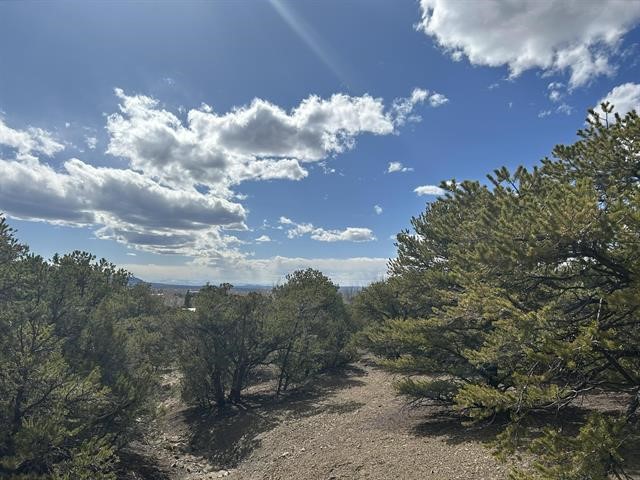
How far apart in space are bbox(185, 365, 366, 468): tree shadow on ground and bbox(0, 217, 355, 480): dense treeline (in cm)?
107

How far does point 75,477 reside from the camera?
9.96 m

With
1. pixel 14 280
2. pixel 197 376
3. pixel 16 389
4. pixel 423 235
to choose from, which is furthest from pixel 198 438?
pixel 423 235

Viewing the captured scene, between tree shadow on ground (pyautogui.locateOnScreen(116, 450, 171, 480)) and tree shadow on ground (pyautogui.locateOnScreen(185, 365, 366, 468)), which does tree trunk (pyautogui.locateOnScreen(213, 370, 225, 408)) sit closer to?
tree shadow on ground (pyautogui.locateOnScreen(185, 365, 366, 468))

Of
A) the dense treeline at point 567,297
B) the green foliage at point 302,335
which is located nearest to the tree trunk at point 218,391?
the green foliage at point 302,335

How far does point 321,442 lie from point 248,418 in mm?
6839

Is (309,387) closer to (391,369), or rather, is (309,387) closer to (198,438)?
(198,438)

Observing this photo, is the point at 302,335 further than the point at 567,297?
Yes

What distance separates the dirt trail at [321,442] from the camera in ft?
32.8

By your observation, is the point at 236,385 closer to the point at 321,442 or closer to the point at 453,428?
the point at 321,442

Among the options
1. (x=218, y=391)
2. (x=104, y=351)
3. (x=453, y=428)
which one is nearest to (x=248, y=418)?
(x=218, y=391)

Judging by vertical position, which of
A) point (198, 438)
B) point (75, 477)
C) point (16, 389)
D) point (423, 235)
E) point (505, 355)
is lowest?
point (198, 438)

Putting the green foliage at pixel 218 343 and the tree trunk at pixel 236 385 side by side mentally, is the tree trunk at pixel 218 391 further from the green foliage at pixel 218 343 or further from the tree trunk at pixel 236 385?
the tree trunk at pixel 236 385

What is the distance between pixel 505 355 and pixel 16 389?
12774 mm

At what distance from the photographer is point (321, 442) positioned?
13.9 m
